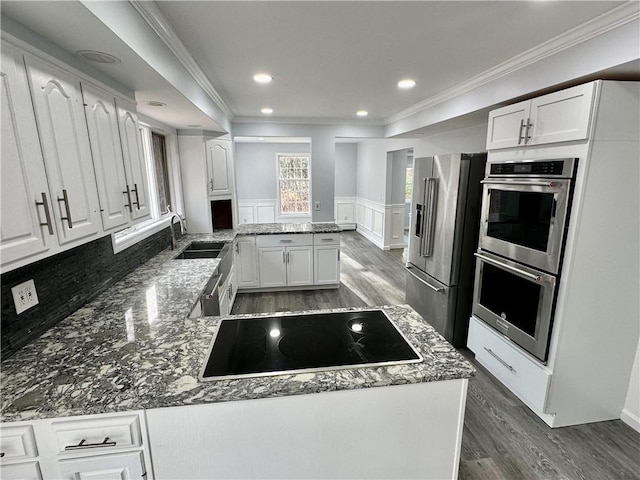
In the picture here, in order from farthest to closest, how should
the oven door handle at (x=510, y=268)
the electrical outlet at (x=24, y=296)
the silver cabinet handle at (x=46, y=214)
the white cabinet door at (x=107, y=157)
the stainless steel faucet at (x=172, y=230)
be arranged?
the stainless steel faucet at (x=172, y=230), the oven door handle at (x=510, y=268), the white cabinet door at (x=107, y=157), the electrical outlet at (x=24, y=296), the silver cabinet handle at (x=46, y=214)

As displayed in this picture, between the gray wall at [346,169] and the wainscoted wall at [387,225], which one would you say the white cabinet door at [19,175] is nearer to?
the wainscoted wall at [387,225]

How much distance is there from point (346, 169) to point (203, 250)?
5807mm

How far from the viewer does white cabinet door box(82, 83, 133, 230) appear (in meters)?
1.49

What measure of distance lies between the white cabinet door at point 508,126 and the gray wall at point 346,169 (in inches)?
244

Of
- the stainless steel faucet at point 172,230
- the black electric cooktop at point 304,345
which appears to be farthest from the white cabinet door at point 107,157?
the stainless steel faucet at point 172,230

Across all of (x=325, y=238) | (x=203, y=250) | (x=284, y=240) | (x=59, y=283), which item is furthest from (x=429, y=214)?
(x=59, y=283)

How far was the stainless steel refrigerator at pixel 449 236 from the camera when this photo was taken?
2.74 metres

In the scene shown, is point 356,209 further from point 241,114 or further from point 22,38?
point 22,38

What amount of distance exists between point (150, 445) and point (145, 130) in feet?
9.42

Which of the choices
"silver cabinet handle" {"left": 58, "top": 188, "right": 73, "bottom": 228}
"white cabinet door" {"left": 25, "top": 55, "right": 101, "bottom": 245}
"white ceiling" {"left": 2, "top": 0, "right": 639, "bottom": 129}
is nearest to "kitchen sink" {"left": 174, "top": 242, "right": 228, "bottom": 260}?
"white ceiling" {"left": 2, "top": 0, "right": 639, "bottom": 129}

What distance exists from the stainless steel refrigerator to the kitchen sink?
7.08 feet

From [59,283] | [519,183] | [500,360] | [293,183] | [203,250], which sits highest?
[519,183]

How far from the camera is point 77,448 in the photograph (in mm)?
1074

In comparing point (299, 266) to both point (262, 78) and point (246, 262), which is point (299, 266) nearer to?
point (246, 262)
